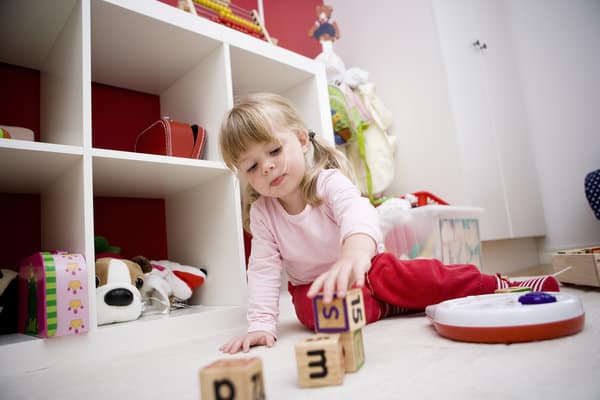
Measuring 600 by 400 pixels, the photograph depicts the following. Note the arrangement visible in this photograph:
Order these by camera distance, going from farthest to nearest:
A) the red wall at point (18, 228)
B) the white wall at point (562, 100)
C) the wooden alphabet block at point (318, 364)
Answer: the white wall at point (562, 100)
the red wall at point (18, 228)
the wooden alphabet block at point (318, 364)

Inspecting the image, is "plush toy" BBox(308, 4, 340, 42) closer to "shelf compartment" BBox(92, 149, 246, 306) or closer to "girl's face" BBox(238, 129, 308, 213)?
"shelf compartment" BBox(92, 149, 246, 306)

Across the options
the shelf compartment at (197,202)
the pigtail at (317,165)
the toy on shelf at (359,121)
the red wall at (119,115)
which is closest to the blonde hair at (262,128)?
the pigtail at (317,165)

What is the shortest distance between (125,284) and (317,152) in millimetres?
520

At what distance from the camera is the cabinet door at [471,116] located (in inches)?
73.1

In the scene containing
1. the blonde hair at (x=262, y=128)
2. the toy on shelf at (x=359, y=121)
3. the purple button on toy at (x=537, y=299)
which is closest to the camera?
the purple button on toy at (x=537, y=299)

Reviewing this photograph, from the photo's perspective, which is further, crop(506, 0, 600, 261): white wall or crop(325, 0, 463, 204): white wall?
crop(506, 0, 600, 261): white wall

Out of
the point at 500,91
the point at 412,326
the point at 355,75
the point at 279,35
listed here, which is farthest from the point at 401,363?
the point at 500,91

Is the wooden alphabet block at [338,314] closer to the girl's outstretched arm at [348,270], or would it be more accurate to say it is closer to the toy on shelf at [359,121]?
the girl's outstretched arm at [348,270]

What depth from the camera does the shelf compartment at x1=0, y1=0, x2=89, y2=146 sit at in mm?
921

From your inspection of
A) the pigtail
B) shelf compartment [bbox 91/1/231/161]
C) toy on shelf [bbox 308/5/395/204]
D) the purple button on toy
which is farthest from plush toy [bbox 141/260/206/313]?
toy on shelf [bbox 308/5/395/204]

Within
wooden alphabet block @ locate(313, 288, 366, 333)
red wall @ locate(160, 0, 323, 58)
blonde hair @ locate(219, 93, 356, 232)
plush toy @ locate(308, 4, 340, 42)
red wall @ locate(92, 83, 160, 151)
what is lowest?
wooden alphabet block @ locate(313, 288, 366, 333)

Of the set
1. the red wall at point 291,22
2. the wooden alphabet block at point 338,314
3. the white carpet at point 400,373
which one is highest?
the red wall at point 291,22

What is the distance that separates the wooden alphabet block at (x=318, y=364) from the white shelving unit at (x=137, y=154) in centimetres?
51

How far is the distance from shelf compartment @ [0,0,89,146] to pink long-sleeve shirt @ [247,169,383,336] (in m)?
0.43
